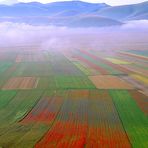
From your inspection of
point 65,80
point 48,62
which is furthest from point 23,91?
point 48,62

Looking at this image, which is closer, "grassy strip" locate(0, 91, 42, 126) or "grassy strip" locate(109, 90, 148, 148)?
"grassy strip" locate(109, 90, 148, 148)

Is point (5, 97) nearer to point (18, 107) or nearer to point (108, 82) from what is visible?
point (18, 107)

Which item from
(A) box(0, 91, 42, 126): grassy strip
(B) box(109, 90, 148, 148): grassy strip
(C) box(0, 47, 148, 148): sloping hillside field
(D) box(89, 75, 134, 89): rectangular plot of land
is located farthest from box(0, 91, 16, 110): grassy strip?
(B) box(109, 90, 148, 148): grassy strip

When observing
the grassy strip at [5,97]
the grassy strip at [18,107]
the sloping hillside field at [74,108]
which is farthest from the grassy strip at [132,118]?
the grassy strip at [5,97]

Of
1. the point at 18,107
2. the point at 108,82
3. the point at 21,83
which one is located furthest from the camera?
the point at 21,83

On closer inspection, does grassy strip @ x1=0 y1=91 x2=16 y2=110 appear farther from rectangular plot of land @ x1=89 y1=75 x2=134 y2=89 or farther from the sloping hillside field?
rectangular plot of land @ x1=89 y1=75 x2=134 y2=89

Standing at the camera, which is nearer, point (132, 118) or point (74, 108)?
point (132, 118)

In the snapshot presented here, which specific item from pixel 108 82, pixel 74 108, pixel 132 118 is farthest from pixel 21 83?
pixel 132 118
